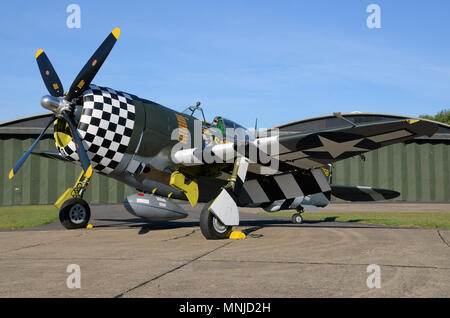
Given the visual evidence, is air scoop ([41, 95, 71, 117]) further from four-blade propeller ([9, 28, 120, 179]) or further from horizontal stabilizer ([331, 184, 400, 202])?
horizontal stabilizer ([331, 184, 400, 202])

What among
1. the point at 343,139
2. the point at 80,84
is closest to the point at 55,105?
the point at 80,84

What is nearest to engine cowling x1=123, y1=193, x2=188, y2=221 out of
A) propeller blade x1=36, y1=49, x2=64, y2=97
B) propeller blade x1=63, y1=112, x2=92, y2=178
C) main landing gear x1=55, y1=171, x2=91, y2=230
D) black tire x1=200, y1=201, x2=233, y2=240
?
propeller blade x1=63, y1=112, x2=92, y2=178

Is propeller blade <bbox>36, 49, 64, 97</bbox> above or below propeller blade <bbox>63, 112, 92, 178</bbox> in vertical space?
above

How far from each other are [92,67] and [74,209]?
13.0ft

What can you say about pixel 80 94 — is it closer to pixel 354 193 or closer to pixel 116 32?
pixel 116 32

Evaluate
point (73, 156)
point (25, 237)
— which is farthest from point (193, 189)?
point (25, 237)

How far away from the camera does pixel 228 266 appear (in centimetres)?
455

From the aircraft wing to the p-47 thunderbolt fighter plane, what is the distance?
0.7 inches

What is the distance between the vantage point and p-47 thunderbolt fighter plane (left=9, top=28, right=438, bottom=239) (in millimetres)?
7391

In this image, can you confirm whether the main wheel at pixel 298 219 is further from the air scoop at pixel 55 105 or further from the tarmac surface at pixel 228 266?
the air scoop at pixel 55 105

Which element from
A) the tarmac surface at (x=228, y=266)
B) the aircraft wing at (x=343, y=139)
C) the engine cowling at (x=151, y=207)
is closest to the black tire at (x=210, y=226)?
the tarmac surface at (x=228, y=266)

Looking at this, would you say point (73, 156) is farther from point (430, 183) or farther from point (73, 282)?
point (430, 183)

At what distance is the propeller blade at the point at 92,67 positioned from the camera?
7.84m

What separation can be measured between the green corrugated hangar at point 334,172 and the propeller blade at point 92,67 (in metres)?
20.0
